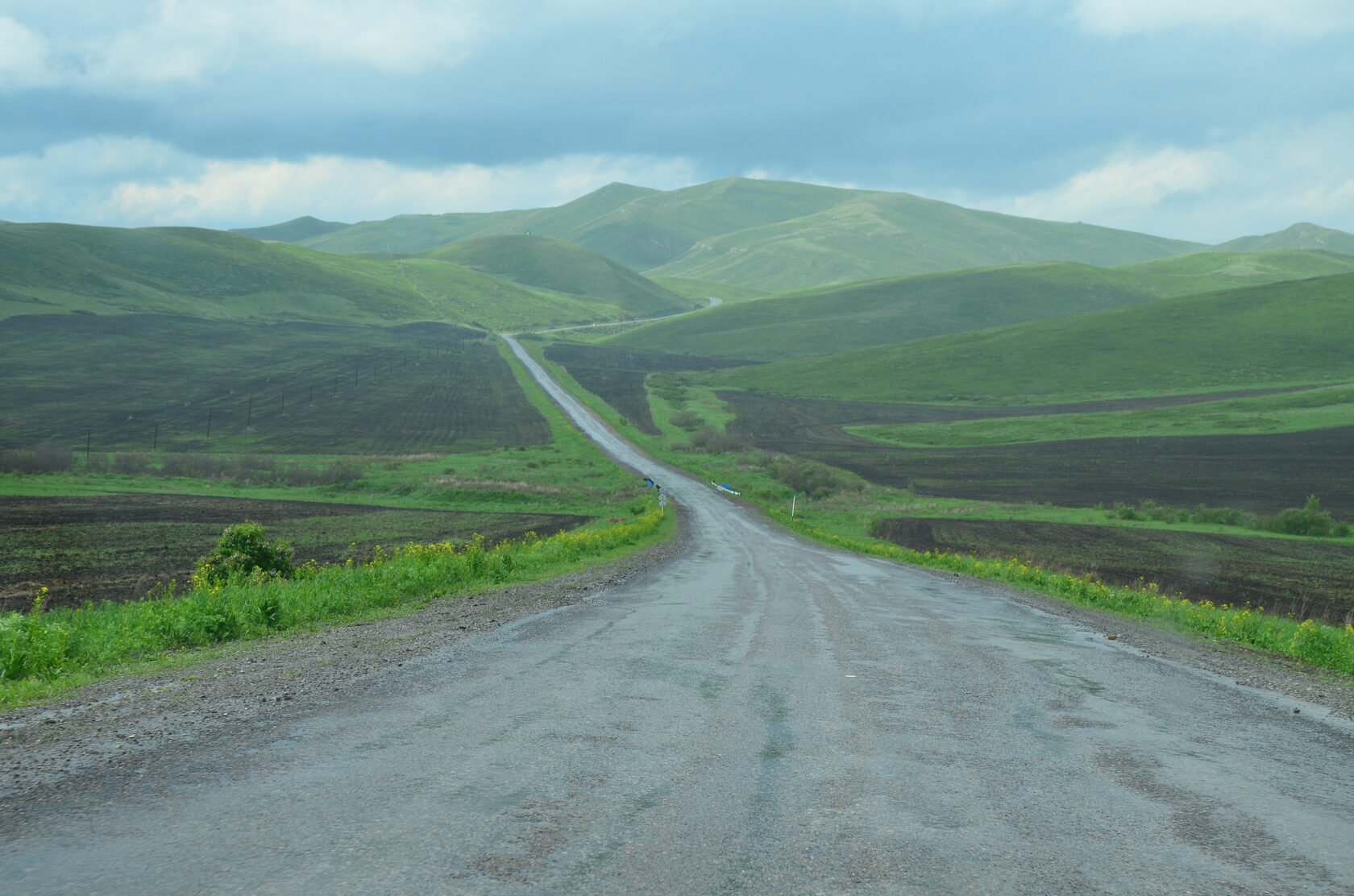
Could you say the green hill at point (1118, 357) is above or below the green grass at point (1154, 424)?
above

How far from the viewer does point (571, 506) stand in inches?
2093

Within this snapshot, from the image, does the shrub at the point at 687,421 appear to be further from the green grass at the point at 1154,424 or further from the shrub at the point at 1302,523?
the shrub at the point at 1302,523

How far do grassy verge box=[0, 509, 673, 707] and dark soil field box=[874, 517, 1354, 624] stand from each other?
854 inches

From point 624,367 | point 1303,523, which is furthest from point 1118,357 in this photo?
point 1303,523

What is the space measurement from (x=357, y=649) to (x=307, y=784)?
577cm

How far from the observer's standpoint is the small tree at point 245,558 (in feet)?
69.1

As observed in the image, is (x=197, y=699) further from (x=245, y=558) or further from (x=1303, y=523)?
(x=1303, y=523)

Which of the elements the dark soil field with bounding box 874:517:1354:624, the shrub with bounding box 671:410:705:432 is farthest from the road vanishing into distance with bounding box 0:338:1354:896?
the shrub with bounding box 671:410:705:432

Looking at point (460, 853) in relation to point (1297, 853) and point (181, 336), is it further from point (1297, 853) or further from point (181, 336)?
point (181, 336)

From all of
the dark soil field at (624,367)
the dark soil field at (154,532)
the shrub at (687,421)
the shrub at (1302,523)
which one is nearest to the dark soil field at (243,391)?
the dark soil field at (624,367)

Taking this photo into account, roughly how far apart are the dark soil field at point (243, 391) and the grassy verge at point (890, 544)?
16605mm

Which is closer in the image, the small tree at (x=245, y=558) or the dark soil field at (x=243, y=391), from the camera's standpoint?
the small tree at (x=245, y=558)

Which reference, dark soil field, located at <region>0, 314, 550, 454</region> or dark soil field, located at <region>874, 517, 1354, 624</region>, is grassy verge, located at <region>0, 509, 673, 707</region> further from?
dark soil field, located at <region>0, 314, 550, 454</region>

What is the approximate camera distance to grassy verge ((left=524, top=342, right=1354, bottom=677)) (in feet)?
58.2
